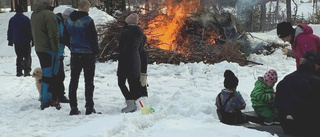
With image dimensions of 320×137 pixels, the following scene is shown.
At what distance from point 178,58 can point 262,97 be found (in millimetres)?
7081

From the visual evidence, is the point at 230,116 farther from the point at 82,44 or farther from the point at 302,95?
the point at 82,44

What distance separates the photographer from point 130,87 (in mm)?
6727

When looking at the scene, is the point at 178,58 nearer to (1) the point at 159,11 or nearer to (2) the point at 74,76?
(1) the point at 159,11

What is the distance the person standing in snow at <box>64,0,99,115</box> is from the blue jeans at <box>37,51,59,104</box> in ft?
1.71

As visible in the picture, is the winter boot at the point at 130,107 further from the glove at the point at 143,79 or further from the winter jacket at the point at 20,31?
the winter jacket at the point at 20,31

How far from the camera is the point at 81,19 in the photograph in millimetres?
6109

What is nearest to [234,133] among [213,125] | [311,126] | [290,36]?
[213,125]

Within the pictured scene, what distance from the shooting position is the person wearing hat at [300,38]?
5.19m

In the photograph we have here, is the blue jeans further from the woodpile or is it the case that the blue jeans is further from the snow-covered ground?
the woodpile

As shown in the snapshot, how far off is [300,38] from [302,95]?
1.13 meters

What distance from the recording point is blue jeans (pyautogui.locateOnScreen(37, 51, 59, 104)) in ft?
21.7

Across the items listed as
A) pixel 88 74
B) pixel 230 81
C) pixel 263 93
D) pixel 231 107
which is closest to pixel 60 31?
pixel 88 74

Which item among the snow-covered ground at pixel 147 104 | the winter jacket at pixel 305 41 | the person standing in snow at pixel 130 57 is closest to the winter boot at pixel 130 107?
the person standing in snow at pixel 130 57

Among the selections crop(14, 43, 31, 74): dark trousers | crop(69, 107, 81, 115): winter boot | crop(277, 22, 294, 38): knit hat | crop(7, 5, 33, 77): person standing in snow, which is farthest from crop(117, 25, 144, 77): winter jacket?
crop(14, 43, 31, 74): dark trousers
